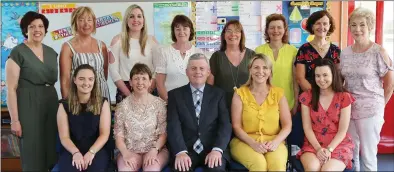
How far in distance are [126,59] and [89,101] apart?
463 mm

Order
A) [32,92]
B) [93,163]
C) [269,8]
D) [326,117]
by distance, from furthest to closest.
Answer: [269,8]
[32,92]
[326,117]
[93,163]

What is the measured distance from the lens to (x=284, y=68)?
289 centimetres

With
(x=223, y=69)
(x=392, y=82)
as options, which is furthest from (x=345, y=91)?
(x=223, y=69)

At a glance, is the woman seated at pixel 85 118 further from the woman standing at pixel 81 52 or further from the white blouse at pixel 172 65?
the white blouse at pixel 172 65

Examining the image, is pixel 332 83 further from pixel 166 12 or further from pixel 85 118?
pixel 166 12

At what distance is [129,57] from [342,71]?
1.52m

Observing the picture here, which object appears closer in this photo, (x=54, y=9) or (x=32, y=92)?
(x=32, y=92)

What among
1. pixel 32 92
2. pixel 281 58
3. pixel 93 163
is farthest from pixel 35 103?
pixel 281 58

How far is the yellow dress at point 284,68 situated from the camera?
9.48 feet

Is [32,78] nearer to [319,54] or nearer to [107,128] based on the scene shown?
[107,128]

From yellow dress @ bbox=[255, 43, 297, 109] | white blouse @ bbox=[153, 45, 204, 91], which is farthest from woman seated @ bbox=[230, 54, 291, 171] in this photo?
white blouse @ bbox=[153, 45, 204, 91]

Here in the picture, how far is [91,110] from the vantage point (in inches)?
103

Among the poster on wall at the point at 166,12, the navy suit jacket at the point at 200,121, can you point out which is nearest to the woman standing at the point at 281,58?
the navy suit jacket at the point at 200,121

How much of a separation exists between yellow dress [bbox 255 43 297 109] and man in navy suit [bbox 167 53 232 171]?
51 cm
